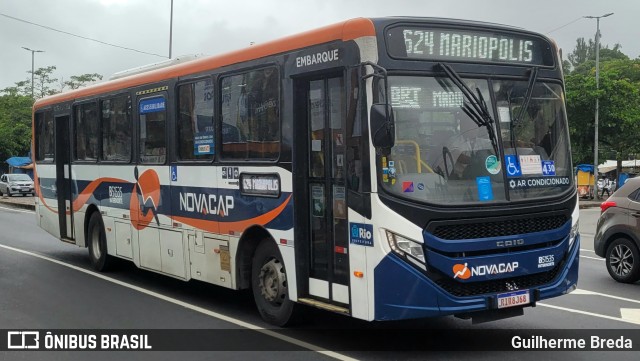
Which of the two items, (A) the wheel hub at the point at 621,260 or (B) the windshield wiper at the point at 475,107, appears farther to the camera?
(A) the wheel hub at the point at 621,260

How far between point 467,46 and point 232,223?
3544 millimetres

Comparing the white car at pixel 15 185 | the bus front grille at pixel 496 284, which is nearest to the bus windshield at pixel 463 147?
the bus front grille at pixel 496 284

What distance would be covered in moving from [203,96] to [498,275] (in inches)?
182

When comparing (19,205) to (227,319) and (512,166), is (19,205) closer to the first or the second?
(227,319)

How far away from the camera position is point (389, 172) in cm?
634

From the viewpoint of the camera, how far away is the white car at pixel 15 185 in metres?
42.3

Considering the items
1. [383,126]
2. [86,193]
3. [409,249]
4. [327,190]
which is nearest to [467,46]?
[383,126]

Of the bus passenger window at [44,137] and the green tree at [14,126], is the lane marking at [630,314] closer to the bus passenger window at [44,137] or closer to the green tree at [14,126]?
the bus passenger window at [44,137]

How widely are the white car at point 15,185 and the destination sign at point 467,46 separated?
40.6m

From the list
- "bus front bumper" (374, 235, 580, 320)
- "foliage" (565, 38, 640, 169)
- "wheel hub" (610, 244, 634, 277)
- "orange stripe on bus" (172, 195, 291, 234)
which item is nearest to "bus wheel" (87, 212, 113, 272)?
"orange stripe on bus" (172, 195, 291, 234)

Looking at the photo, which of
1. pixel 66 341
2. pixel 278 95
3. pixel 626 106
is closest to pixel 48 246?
pixel 66 341

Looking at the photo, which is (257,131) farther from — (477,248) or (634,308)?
(634,308)

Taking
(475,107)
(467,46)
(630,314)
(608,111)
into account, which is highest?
(608,111)

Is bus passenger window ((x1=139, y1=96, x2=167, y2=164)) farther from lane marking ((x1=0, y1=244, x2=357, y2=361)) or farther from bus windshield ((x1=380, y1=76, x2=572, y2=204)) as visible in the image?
bus windshield ((x1=380, y1=76, x2=572, y2=204))
